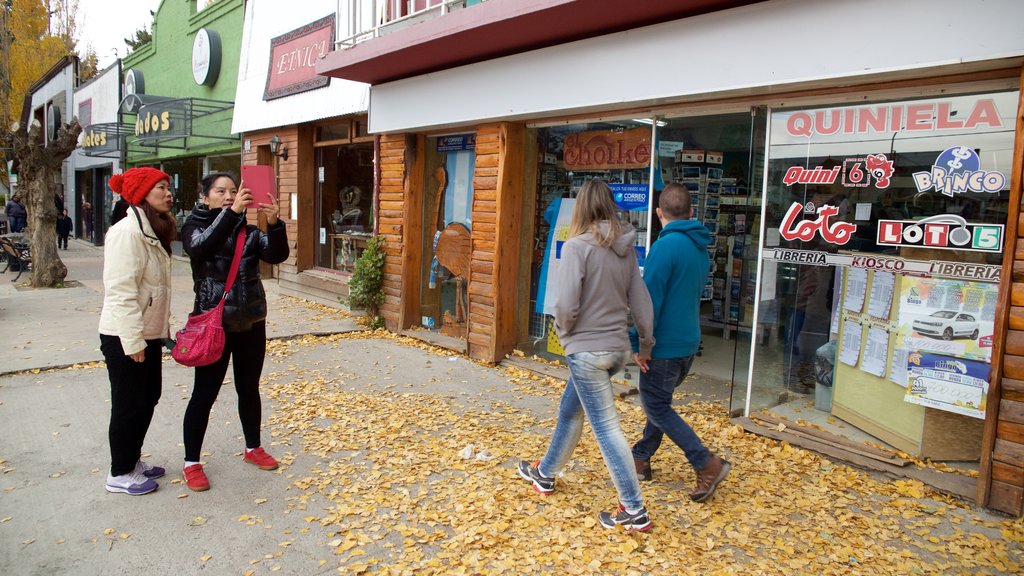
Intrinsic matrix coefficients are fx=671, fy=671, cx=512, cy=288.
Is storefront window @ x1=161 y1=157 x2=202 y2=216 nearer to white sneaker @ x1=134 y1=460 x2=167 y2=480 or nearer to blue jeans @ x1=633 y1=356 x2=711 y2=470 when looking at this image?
white sneaker @ x1=134 y1=460 x2=167 y2=480

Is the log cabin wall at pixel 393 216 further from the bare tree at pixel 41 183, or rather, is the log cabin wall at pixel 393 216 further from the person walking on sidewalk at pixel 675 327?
the bare tree at pixel 41 183

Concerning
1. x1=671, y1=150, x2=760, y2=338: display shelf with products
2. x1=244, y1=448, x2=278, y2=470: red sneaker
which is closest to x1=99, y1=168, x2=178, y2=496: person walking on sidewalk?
x1=244, y1=448, x2=278, y2=470: red sneaker

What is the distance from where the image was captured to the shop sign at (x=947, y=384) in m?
4.18

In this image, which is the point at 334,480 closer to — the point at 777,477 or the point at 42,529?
the point at 42,529

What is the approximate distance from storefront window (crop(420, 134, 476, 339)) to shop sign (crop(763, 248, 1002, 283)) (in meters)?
4.09

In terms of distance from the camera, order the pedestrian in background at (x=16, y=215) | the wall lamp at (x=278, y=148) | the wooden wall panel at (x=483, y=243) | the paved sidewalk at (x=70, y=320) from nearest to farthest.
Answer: the wooden wall panel at (x=483, y=243) → the paved sidewalk at (x=70, y=320) → the wall lamp at (x=278, y=148) → the pedestrian in background at (x=16, y=215)

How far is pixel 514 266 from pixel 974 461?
14.7ft

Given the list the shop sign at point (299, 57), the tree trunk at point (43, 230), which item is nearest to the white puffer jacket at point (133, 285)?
the shop sign at point (299, 57)

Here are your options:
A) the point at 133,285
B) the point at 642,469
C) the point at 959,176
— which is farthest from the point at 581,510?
the point at 959,176

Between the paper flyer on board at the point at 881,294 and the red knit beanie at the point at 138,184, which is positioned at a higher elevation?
the red knit beanie at the point at 138,184

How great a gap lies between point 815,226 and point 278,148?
9759 mm

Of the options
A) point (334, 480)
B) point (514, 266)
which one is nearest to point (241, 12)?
point (514, 266)

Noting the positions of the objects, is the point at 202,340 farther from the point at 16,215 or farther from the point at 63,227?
the point at 63,227

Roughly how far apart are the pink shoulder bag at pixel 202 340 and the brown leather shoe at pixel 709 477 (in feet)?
9.59
